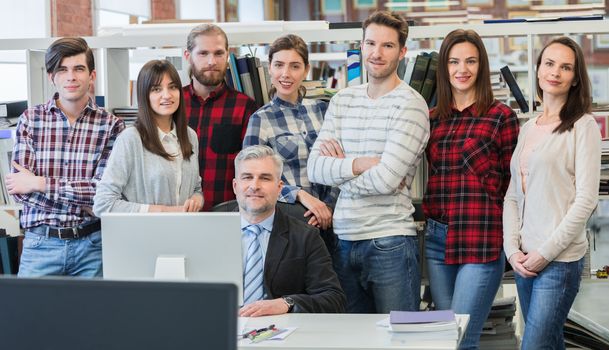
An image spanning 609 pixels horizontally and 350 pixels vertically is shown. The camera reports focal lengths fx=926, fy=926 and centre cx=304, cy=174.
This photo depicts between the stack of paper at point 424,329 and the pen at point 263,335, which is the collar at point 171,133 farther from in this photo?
the stack of paper at point 424,329

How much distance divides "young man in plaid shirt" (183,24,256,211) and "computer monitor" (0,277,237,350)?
9.02ft

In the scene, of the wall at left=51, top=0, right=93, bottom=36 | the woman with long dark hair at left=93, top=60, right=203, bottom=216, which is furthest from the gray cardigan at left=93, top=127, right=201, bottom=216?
the wall at left=51, top=0, right=93, bottom=36

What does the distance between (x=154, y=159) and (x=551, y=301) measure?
1595 mm

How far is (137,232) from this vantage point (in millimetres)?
2750

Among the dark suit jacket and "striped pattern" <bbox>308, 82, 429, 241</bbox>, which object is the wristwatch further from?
"striped pattern" <bbox>308, 82, 429, 241</bbox>

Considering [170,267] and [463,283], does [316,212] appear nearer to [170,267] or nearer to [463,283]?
[463,283]

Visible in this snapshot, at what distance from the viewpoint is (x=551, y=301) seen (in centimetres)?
337

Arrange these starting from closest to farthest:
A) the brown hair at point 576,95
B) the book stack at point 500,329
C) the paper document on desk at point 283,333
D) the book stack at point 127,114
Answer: the paper document on desk at point 283,333 → the brown hair at point 576,95 → the book stack at point 127,114 → the book stack at point 500,329

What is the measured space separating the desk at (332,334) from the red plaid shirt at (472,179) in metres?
0.62

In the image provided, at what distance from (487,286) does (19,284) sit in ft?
8.58

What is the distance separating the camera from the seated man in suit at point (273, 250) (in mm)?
3271

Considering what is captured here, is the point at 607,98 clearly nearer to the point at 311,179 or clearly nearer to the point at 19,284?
the point at 311,179

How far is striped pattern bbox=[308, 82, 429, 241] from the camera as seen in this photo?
3.50 metres

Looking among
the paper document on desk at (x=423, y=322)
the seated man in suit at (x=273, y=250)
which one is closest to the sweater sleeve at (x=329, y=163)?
the seated man in suit at (x=273, y=250)
